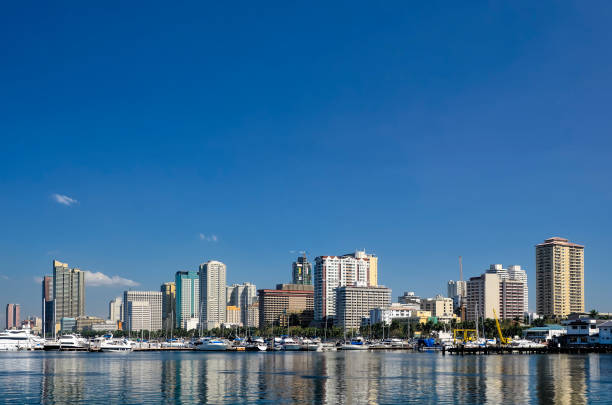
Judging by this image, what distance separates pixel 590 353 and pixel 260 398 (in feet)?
441

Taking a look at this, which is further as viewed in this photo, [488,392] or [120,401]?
[488,392]

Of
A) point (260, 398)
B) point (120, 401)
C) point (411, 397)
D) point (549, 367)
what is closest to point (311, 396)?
point (260, 398)

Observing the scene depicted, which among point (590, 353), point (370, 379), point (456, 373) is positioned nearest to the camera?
point (370, 379)

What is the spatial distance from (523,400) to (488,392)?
781cm

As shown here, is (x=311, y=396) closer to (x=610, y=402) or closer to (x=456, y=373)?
(x=610, y=402)

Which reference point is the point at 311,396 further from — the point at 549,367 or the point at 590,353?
the point at 590,353

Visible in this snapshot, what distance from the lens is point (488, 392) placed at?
77.6m

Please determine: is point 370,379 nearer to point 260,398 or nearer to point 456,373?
point 456,373

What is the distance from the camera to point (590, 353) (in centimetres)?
18025

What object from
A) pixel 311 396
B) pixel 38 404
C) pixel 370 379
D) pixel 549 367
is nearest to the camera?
pixel 38 404

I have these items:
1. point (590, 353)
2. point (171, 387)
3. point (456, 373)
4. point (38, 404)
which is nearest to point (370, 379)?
point (456, 373)

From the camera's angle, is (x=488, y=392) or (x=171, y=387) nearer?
(x=488, y=392)

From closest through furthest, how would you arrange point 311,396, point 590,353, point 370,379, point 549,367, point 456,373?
point 311,396, point 370,379, point 456,373, point 549,367, point 590,353

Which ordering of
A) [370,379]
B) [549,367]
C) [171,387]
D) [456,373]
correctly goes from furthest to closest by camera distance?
[549,367] → [456,373] → [370,379] → [171,387]
